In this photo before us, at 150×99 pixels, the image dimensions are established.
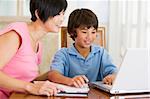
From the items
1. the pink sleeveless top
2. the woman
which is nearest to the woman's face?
the woman

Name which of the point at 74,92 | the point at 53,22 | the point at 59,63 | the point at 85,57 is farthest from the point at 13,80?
the point at 85,57

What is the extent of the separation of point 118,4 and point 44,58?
101 centimetres

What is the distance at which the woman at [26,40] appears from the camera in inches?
54.2

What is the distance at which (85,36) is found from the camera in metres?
1.84

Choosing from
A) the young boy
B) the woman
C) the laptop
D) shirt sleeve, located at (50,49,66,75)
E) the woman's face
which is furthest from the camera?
the young boy

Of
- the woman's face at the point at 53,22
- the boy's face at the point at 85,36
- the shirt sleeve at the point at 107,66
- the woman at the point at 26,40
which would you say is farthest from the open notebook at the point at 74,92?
the boy's face at the point at 85,36

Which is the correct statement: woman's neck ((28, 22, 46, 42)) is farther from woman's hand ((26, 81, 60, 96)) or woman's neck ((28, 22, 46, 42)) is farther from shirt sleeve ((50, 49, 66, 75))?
woman's hand ((26, 81, 60, 96))

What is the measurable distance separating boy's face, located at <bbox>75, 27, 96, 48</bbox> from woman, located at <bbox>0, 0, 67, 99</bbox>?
1.15 feet

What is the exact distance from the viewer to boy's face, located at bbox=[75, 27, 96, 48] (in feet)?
6.02

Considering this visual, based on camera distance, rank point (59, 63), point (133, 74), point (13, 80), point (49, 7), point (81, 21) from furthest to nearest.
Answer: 1. point (81, 21)
2. point (59, 63)
3. point (49, 7)
4. point (13, 80)
5. point (133, 74)

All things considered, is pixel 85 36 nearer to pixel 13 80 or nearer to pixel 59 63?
pixel 59 63

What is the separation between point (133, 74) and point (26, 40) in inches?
23.0

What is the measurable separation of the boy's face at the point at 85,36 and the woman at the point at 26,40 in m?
0.35

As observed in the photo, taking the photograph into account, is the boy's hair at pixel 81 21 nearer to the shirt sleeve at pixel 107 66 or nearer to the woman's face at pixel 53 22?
the shirt sleeve at pixel 107 66
